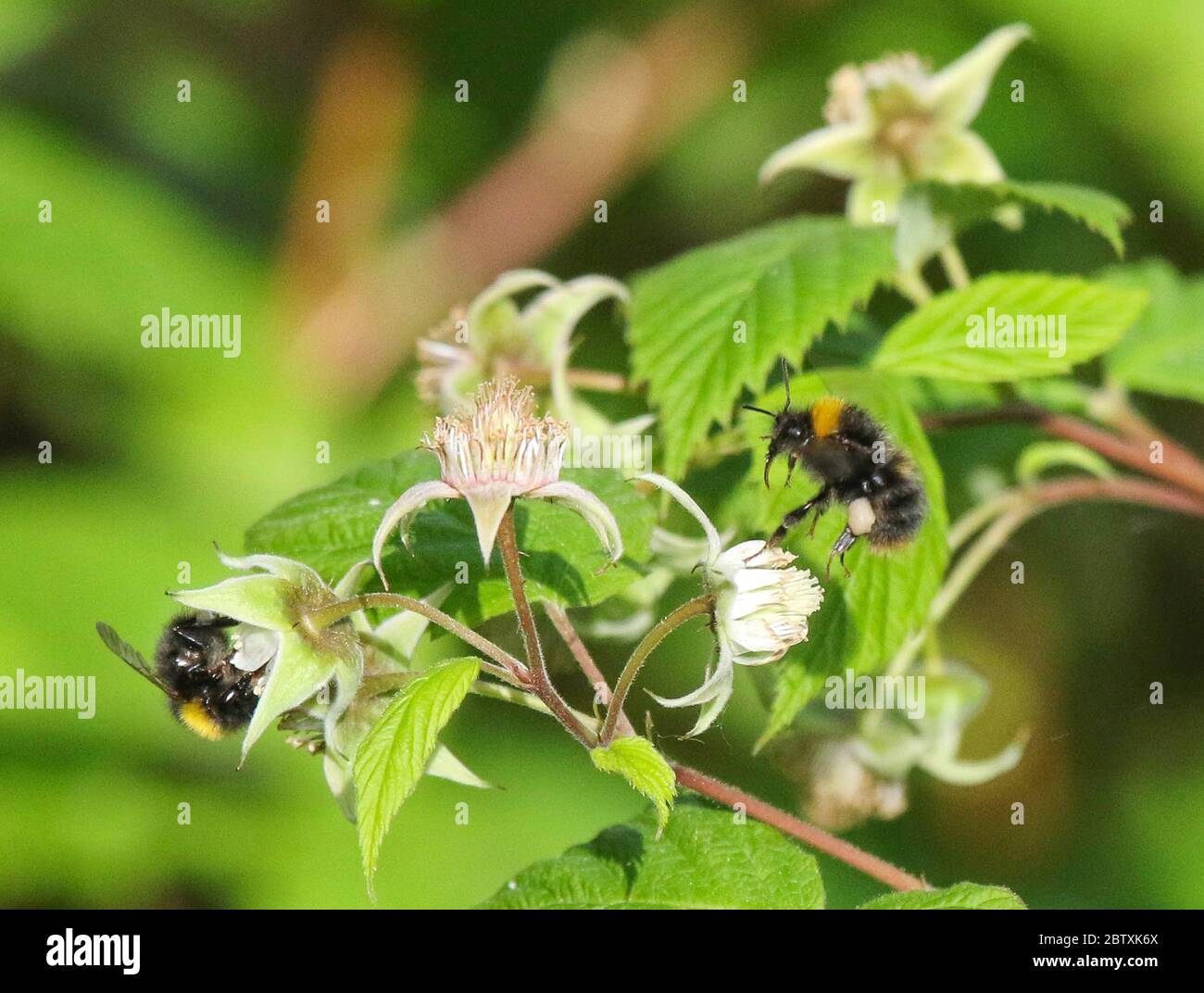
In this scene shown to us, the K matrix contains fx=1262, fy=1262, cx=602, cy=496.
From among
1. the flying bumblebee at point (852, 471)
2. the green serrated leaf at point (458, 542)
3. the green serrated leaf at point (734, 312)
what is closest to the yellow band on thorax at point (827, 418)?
the flying bumblebee at point (852, 471)

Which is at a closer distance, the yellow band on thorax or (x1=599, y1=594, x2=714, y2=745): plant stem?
(x1=599, y1=594, x2=714, y2=745): plant stem

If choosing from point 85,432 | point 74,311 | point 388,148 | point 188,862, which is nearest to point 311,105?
point 388,148

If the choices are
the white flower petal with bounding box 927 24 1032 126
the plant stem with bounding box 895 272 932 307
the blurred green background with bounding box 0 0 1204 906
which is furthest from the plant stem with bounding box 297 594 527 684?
the blurred green background with bounding box 0 0 1204 906

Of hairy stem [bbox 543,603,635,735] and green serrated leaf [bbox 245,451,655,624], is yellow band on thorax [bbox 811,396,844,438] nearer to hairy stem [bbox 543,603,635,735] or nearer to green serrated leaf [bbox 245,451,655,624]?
green serrated leaf [bbox 245,451,655,624]

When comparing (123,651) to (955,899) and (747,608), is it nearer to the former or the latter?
Result: (747,608)

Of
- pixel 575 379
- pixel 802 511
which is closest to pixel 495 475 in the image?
pixel 802 511
